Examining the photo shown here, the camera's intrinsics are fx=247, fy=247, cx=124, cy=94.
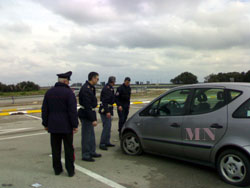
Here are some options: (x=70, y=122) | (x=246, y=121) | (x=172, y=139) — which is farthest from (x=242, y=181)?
(x=70, y=122)

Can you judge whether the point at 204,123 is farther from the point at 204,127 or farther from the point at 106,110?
the point at 106,110

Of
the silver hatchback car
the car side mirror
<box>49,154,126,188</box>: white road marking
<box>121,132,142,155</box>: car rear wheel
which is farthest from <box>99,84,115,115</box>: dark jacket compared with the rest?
<box>49,154,126,188</box>: white road marking

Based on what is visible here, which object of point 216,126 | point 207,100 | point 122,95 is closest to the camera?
point 216,126

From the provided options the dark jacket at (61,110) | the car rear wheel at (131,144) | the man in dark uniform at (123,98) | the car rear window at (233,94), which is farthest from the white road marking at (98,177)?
the man in dark uniform at (123,98)

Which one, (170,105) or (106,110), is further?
(106,110)

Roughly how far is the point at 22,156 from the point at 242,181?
15.1 ft

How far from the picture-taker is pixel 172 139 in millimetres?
4594

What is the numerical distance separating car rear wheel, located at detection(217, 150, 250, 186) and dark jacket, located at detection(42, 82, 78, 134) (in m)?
2.48

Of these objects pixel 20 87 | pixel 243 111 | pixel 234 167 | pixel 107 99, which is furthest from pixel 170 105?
pixel 20 87

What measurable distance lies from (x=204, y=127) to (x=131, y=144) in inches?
77.3

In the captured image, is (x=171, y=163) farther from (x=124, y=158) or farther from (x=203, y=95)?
(x=203, y=95)

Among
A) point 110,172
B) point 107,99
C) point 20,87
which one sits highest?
point 20,87

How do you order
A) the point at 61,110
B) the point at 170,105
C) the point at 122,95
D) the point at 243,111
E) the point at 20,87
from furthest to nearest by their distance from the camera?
the point at 20,87 < the point at 122,95 < the point at 170,105 < the point at 61,110 < the point at 243,111

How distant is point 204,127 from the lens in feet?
13.4
